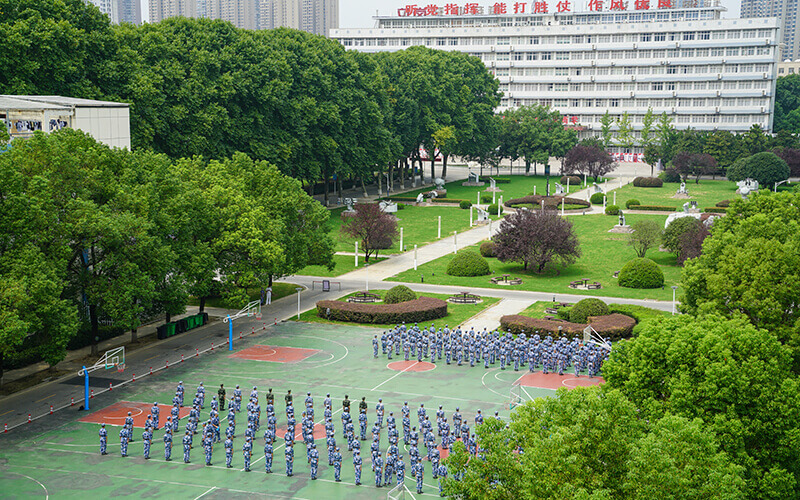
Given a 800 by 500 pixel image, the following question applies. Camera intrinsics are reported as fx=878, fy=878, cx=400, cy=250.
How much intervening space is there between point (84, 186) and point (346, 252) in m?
30.1

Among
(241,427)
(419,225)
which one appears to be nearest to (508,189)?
(419,225)

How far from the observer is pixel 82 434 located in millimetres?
29125

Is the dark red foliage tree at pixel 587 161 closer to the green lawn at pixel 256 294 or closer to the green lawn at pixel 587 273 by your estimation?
the green lawn at pixel 587 273

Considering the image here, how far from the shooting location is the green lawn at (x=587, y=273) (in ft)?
166

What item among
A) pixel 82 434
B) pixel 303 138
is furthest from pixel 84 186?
pixel 303 138

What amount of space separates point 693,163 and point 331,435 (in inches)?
3490

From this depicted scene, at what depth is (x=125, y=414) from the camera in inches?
1220

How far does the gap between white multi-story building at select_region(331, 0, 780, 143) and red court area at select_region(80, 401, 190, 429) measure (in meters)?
114

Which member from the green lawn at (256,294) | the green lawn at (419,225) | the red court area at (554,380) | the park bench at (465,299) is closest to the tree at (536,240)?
the park bench at (465,299)

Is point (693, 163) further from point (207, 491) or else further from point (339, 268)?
point (207, 491)

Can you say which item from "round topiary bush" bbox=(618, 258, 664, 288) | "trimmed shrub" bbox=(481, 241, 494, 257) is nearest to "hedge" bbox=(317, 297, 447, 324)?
"round topiary bush" bbox=(618, 258, 664, 288)

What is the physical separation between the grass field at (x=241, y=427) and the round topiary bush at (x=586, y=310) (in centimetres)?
705

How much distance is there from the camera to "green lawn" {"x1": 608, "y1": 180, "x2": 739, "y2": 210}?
292 ft

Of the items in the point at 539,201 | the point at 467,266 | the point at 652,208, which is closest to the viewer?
the point at 467,266
